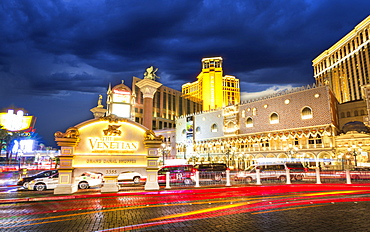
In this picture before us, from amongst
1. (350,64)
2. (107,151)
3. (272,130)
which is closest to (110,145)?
(107,151)

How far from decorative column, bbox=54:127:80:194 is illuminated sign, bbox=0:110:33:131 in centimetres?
5346

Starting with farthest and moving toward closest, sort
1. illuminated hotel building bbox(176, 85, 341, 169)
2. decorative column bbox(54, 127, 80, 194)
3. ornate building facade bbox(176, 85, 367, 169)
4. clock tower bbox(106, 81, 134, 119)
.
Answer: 1. illuminated hotel building bbox(176, 85, 341, 169)
2. ornate building facade bbox(176, 85, 367, 169)
3. clock tower bbox(106, 81, 134, 119)
4. decorative column bbox(54, 127, 80, 194)

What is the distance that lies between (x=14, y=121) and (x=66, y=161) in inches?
2147

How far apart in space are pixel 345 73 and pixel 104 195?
76744mm

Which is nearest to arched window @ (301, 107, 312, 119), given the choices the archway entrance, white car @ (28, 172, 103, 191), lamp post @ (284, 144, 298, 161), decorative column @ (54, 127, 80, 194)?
lamp post @ (284, 144, 298, 161)

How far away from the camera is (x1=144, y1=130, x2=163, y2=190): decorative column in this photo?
1314 cm

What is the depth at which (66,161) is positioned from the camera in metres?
11.8

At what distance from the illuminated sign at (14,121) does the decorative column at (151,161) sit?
54712mm

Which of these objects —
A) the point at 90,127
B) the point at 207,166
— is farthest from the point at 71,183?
the point at 207,166

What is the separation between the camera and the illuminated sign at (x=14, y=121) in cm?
5414

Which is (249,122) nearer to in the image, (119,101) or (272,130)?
(272,130)

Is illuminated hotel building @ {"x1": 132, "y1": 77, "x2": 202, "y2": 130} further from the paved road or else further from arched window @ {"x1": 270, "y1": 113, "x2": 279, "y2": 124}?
the paved road

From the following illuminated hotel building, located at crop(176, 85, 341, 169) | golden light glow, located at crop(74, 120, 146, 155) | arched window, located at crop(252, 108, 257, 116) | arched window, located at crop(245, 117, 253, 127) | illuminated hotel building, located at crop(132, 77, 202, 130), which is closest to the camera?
golden light glow, located at crop(74, 120, 146, 155)

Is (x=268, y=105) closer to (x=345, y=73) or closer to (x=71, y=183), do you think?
(x=345, y=73)
